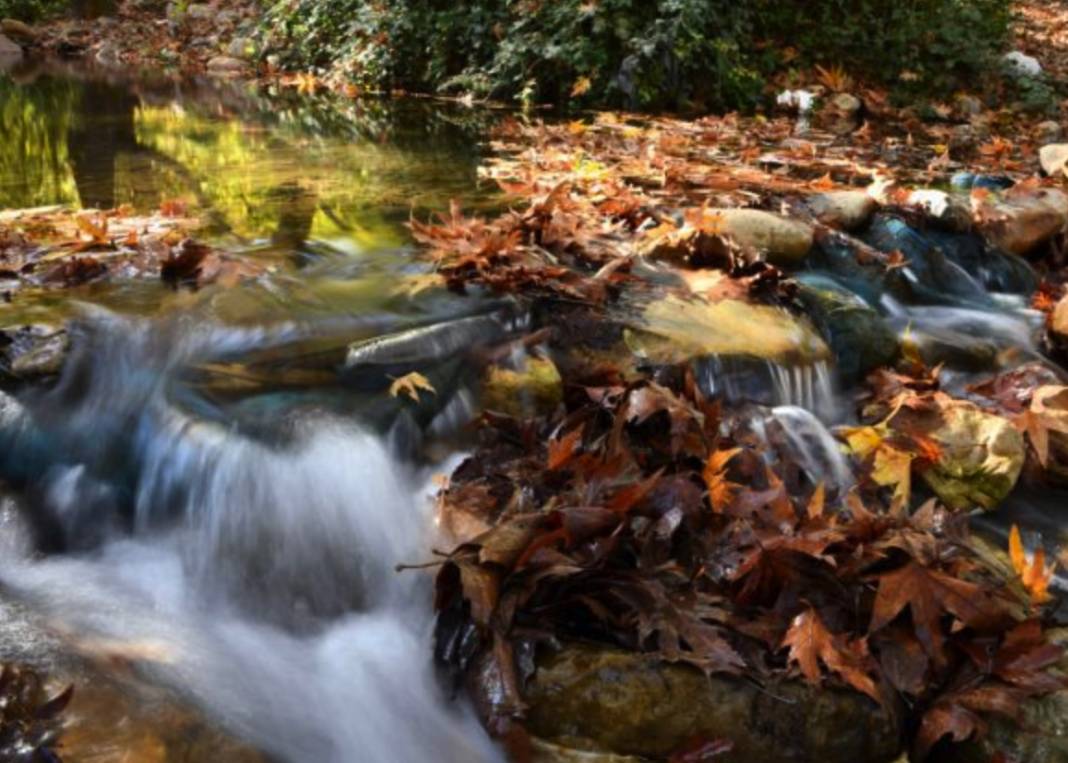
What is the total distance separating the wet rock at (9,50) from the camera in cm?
1802

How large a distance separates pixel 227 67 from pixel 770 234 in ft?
46.3

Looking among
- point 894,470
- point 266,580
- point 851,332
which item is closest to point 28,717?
point 266,580

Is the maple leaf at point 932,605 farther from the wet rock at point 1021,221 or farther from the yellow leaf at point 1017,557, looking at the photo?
the wet rock at point 1021,221

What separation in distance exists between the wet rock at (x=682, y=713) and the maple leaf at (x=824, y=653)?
40 millimetres

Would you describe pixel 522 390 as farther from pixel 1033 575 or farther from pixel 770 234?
pixel 770 234

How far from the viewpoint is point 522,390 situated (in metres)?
A: 3.51

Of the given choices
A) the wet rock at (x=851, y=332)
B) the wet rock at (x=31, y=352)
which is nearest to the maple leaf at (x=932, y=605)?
the wet rock at (x=851, y=332)

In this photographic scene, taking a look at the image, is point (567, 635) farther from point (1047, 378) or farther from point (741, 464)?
point (1047, 378)

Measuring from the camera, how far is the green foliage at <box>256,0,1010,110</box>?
33.7 feet

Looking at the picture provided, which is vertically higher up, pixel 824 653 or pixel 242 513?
pixel 242 513

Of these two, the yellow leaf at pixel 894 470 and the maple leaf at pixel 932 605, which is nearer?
the maple leaf at pixel 932 605

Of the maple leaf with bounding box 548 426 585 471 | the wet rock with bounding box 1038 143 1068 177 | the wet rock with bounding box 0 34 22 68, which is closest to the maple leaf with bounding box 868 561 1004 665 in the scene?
the maple leaf with bounding box 548 426 585 471

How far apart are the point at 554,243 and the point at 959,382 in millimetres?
2140

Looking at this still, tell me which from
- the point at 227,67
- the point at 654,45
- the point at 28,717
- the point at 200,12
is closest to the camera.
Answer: the point at 28,717
